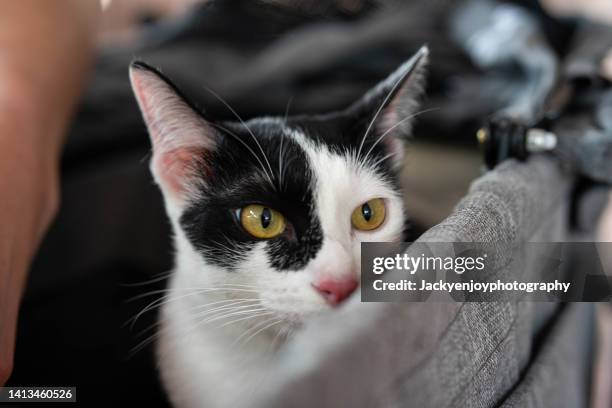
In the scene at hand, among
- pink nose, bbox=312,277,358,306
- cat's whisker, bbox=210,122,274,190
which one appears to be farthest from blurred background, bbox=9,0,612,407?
pink nose, bbox=312,277,358,306

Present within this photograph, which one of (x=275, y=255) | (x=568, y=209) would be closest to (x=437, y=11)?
(x=568, y=209)

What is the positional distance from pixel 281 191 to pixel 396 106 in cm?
20

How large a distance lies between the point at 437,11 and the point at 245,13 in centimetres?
58

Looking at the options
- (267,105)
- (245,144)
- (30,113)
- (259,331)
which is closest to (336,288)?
(259,331)

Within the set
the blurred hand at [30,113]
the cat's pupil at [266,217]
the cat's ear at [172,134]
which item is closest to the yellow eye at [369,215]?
the cat's pupil at [266,217]

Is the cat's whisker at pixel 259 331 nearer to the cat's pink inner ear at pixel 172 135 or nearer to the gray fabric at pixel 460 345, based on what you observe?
the gray fabric at pixel 460 345

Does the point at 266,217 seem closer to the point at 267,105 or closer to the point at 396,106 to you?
the point at 396,106

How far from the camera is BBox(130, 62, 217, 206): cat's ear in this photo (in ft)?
1.88

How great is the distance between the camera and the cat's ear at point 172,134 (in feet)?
1.88

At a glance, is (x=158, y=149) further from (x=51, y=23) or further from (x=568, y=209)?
(x=568, y=209)

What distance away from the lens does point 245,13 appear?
1.53 metres

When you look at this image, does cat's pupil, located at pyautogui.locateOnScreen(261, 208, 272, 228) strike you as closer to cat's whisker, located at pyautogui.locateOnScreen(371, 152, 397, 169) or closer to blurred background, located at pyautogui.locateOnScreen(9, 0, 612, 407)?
cat's whisker, located at pyautogui.locateOnScreen(371, 152, 397, 169)

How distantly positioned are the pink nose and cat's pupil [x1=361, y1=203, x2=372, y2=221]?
11 centimetres

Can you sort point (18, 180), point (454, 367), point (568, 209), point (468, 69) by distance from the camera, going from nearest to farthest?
1. point (454, 367)
2. point (18, 180)
3. point (568, 209)
4. point (468, 69)
